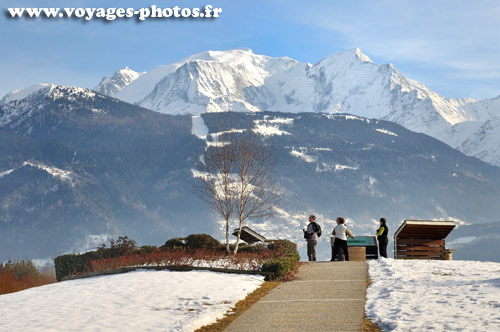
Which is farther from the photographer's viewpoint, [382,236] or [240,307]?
[382,236]

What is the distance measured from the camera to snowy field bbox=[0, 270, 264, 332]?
17281 millimetres

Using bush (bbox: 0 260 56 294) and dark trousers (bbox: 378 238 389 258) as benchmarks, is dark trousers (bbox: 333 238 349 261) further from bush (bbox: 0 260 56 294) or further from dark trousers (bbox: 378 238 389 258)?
bush (bbox: 0 260 56 294)

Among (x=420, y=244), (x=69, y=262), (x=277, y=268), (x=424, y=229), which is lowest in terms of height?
(x=277, y=268)

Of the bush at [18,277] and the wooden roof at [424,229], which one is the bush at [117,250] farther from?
the bush at [18,277]

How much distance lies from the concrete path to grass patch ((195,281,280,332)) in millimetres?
222

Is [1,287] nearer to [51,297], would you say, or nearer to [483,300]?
[51,297]

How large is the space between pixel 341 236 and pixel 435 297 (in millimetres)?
12424

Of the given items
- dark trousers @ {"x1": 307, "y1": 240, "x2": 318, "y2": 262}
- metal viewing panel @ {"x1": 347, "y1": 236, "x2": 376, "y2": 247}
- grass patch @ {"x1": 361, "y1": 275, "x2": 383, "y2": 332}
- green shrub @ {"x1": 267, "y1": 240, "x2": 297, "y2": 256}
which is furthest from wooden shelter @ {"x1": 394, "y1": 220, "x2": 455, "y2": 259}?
grass patch @ {"x1": 361, "y1": 275, "x2": 383, "y2": 332}

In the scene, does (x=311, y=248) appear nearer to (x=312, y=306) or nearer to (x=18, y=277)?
(x=312, y=306)

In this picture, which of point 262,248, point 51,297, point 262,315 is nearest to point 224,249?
point 262,248

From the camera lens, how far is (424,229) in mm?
31312

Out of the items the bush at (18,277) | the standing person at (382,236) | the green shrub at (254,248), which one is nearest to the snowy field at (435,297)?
the standing person at (382,236)

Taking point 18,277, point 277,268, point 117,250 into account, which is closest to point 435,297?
point 277,268

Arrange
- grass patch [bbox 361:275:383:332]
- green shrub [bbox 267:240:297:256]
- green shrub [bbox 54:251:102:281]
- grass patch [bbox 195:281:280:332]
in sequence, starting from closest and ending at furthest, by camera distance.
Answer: grass patch [bbox 361:275:383:332] < grass patch [bbox 195:281:280:332] < green shrub [bbox 267:240:297:256] < green shrub [bbox 54:251:102:281]
